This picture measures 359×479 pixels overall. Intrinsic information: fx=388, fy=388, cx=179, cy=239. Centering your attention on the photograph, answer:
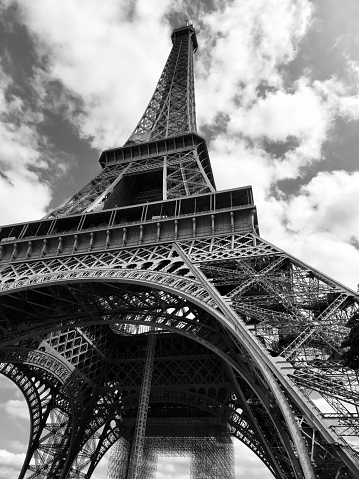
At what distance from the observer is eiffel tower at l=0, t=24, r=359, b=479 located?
1005 cm

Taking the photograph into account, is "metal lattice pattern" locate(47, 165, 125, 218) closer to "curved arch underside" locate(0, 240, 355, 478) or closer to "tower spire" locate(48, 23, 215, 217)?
"tower spire" locate(48, 23, 215, 217)

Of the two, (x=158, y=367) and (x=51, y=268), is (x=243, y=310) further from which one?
(x=158, y=367)

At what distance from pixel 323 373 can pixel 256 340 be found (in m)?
1.84

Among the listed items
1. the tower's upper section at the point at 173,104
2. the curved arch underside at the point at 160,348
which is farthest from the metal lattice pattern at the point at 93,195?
the curved arch underside at the point at 160,348

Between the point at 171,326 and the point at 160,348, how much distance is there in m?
12.6

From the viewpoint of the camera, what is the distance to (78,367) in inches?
1132

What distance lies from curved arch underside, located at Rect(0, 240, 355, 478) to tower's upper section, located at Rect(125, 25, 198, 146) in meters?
17.9

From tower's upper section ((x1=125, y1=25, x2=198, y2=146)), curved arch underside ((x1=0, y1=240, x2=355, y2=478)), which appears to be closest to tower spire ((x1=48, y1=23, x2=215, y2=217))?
tower's upper section ((x1=125, y1=25, x2=198, y2=146))

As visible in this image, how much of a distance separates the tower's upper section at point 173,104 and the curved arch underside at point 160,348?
17868 mm

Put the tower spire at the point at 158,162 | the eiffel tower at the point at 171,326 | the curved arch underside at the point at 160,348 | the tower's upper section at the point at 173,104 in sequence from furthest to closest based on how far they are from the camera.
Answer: the tower's upper section at the point at 173,104
the tower spire at the point at 158,162
the curved arch underside at the point at 160,348
the eiffel tower at the point at 171,326

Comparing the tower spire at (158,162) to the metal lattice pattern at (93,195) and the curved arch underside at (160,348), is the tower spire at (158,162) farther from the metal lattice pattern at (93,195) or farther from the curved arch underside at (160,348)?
the curved arch underside at (160,348)

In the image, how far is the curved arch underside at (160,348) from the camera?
1146 cm

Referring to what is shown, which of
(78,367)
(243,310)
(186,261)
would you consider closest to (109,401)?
(78,367)

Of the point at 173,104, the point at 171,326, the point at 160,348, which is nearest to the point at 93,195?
the point at 160,348
